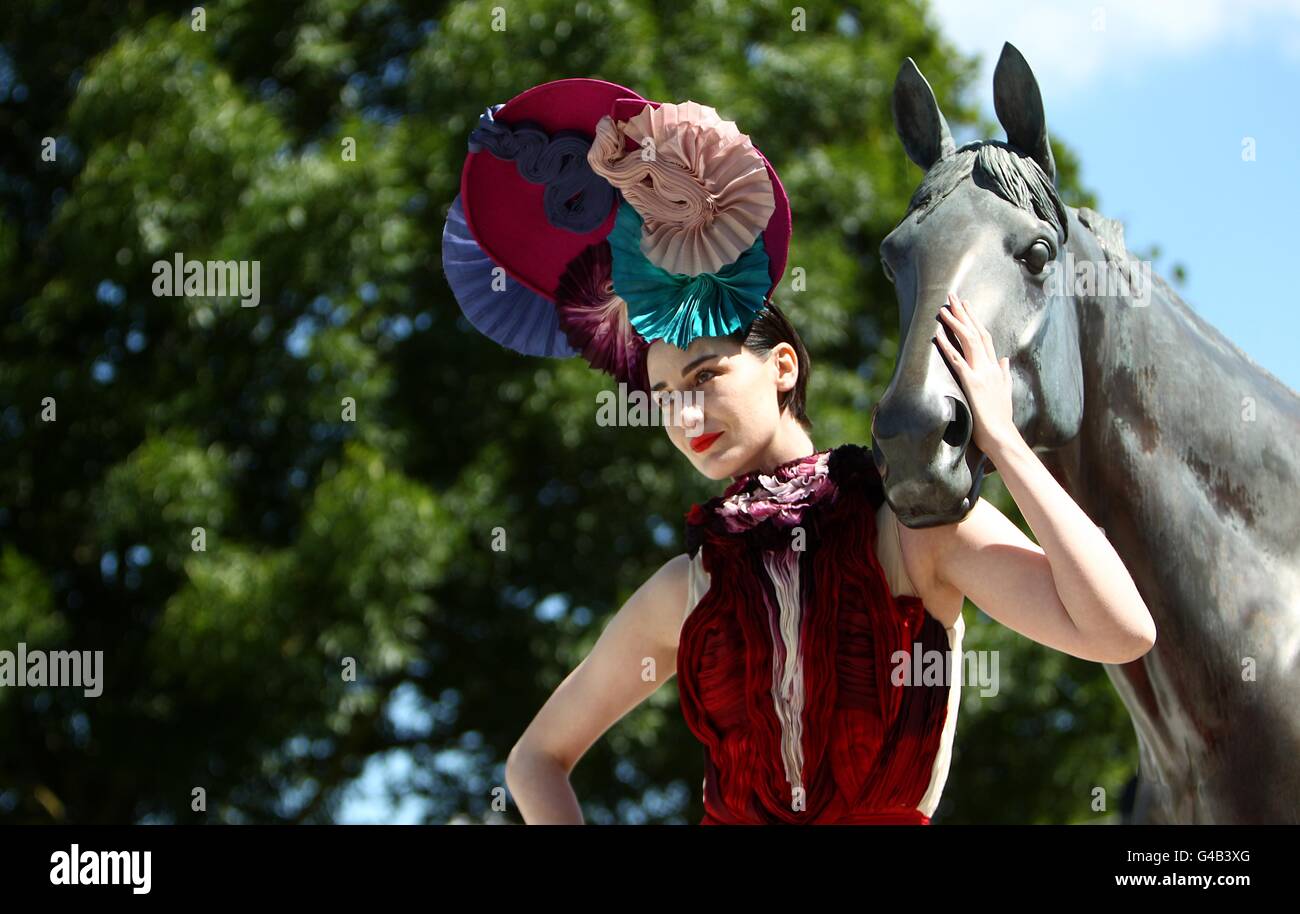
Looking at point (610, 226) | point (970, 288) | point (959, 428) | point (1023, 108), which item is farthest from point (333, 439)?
point (959, 428)

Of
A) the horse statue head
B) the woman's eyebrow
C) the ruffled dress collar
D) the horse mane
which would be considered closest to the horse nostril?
the horse statue head

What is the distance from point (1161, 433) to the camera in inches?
95.7

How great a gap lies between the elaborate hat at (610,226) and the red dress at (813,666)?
1.10ft

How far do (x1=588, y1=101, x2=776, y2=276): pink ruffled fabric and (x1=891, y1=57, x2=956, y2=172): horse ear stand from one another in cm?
25

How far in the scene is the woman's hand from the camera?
6.82 ft

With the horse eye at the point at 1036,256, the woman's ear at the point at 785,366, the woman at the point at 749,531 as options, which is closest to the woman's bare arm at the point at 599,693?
the woman at the point at 749,531

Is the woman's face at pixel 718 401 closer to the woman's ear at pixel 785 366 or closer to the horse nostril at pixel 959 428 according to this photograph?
the woman's ear at pixel 785 366

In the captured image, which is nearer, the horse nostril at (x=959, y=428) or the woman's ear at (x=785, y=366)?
the horse nostril at (x=959, y=428)

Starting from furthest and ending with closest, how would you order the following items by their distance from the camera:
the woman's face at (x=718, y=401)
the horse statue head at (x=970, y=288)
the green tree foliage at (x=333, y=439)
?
the green tree foliage at (x=333, y=439) < the woman's face at (x=718, y=401) < the horse statue head at (x=970, y=288)

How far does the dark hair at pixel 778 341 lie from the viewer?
253 cm

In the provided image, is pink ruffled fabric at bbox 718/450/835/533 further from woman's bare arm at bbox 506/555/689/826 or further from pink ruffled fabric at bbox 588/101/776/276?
pink ruffled fabric at bbox 588/101/776/276

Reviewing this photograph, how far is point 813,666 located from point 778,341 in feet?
1.92

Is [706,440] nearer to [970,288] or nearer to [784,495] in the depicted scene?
[784,495]
